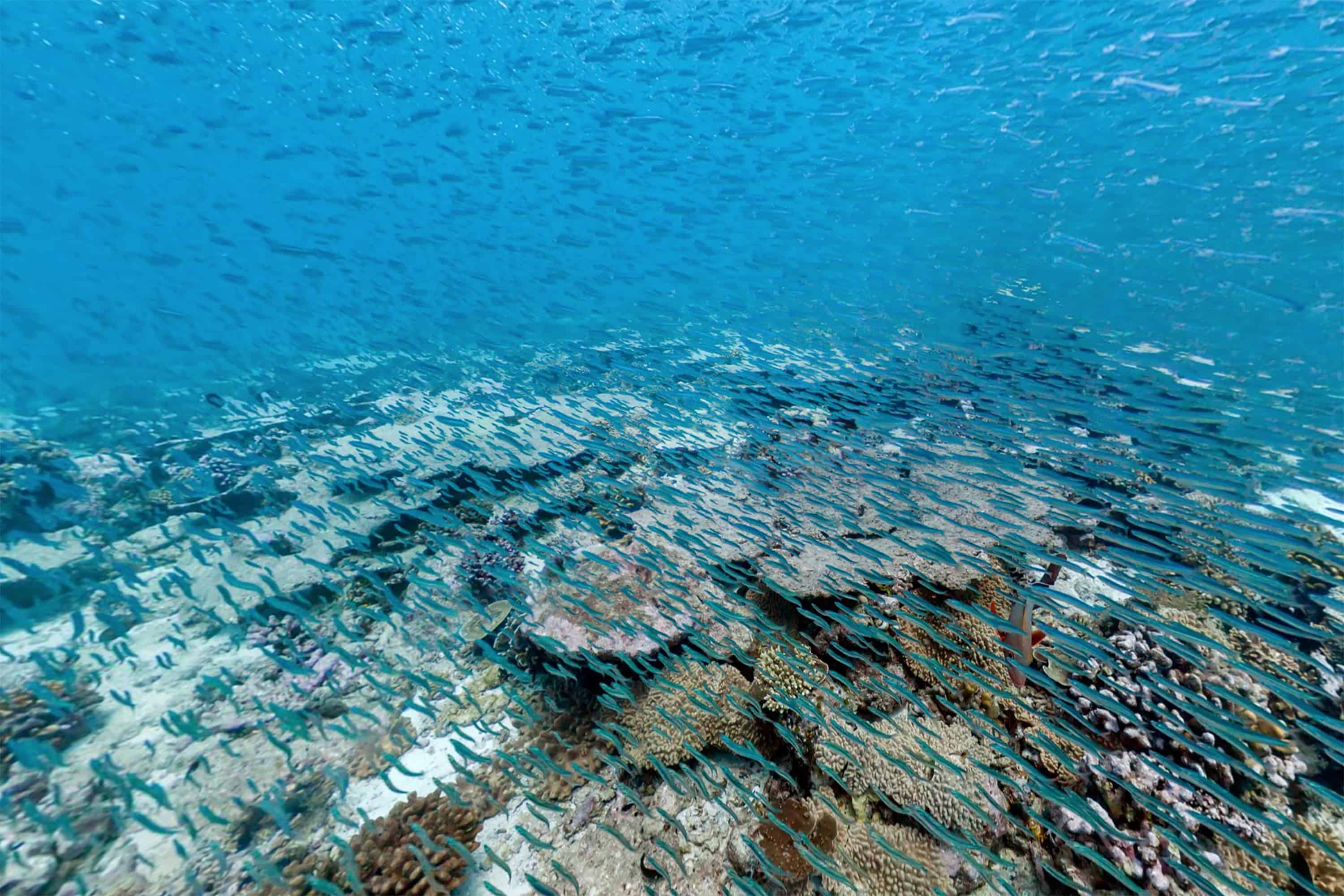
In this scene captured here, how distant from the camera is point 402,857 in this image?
13.3 ft

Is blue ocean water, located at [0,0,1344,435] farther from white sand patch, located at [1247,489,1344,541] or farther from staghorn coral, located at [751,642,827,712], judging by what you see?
staghorn coral, located at [751,642,827,712]

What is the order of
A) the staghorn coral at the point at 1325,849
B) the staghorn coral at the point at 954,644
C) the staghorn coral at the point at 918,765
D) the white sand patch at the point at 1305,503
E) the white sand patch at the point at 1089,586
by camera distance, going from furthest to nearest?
the white sand patch at the point at 1305,503, the white sand patch at the point at 1089,586, the staghorn coral at the point at 954,644, the staghorn coral at the point at 918,765, the staghorn coral at the point at 1325,849

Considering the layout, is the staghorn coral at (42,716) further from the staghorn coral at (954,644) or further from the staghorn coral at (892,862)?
the staghorn coral at (954,644)

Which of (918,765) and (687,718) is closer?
(918,765)

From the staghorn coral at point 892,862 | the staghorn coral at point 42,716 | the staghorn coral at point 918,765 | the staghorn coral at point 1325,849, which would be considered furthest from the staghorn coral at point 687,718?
the staghorn coral at point 42,716

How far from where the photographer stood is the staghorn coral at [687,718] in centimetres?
447

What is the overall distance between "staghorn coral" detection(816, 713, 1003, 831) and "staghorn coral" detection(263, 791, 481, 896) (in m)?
3.10

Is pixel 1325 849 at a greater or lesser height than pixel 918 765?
greater

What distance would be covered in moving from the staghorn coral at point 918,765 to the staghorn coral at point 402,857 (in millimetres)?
3096

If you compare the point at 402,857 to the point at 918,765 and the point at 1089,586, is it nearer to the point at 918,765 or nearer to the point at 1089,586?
the point at 918,765

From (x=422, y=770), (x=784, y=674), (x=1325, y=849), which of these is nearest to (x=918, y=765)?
(x=784, y=674)

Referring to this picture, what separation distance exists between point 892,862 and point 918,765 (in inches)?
28.6

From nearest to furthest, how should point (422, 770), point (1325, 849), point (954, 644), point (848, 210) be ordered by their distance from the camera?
point (1325, 849) < point (954, 644) < point (422, 770) < point (848, 210)

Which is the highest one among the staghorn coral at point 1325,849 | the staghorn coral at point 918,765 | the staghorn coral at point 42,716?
the staghorn coral at point 918,765
